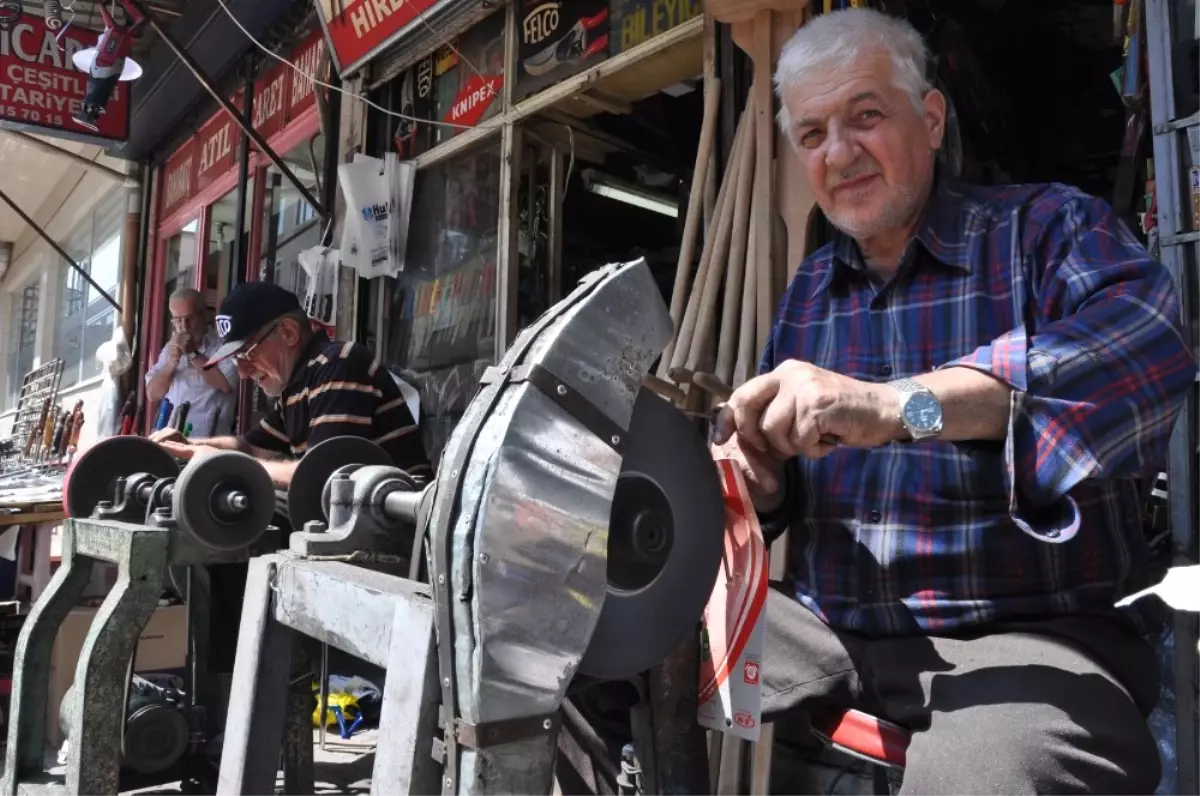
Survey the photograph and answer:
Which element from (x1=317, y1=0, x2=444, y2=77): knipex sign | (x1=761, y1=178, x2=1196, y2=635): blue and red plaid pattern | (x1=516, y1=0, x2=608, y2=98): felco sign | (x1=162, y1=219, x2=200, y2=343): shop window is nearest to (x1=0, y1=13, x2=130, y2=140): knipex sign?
(x1=162, y1=219, x2=200, y2=343): shop window

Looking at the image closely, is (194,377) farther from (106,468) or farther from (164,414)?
(106,468)

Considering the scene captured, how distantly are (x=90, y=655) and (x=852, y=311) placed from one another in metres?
1.79

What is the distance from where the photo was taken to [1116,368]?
113 cm

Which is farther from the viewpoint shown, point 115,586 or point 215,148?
point 215,148

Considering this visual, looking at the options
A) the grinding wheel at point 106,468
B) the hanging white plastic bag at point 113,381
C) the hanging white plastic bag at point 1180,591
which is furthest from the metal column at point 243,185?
the hanging white plastic bag at point 1180,591

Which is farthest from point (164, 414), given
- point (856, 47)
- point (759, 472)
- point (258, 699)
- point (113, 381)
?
point (856, 47)

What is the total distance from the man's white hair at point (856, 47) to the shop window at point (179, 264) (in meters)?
7.11

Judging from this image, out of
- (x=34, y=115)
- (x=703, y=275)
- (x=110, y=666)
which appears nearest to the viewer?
(x=110, y=666)

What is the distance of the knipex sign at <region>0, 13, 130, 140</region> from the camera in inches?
242

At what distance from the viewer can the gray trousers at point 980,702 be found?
1.10m

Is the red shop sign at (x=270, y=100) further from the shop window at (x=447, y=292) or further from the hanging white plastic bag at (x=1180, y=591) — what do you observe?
the hanging white plastic bag at (x=1180, y=591)

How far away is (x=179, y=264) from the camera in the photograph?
812cm

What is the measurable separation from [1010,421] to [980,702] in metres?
0.39

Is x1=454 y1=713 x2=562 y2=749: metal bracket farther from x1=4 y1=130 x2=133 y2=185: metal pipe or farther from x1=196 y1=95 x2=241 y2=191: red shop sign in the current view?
x1=4 y1=130 x2=133 y2=185: metal pipe
